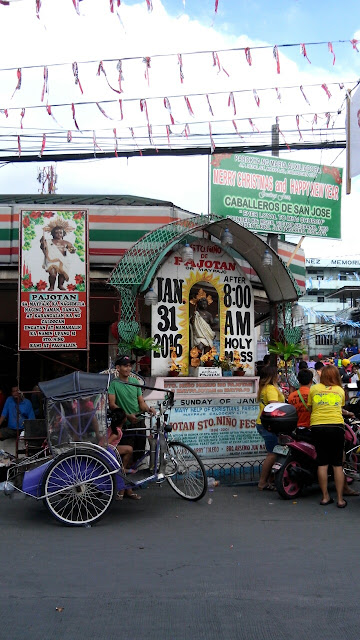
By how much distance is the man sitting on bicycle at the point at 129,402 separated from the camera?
293 inches

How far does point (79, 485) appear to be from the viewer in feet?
20.5

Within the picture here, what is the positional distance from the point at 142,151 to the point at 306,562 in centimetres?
727

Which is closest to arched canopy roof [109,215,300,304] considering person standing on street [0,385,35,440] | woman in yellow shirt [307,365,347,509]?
person standing on street [0,385,35,440]

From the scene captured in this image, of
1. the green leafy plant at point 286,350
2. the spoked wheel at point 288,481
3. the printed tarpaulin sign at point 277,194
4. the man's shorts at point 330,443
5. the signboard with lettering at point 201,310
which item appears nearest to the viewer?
the man's shorts at point 330,443

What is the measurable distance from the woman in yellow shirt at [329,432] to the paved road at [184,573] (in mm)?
326

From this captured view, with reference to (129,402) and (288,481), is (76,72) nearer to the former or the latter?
(129,402)

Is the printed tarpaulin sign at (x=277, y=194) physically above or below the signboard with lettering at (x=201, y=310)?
above

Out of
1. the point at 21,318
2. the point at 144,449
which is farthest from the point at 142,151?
the point at 144,449

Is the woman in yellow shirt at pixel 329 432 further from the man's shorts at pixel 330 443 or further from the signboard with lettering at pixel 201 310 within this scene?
the signboard with lettering at pixel 201 310

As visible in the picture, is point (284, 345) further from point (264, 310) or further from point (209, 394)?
point (264, 310)

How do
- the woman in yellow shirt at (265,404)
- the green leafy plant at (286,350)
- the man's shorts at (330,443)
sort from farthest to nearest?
the green leafy plant at (286,350) → the woman in yellow shirt at (265,404) → the man's shorts at (330,443)

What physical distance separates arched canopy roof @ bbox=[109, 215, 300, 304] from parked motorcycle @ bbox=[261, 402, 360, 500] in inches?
118

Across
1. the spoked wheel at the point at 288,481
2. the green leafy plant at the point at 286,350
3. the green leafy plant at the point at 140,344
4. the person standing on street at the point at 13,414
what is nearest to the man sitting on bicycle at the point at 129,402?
the green leafy plant at the point at 140,344

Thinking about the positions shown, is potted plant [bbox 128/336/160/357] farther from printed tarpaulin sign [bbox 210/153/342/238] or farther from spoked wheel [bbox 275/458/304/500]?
printed tarpaulin sign [bbox 210/153/342/238]
